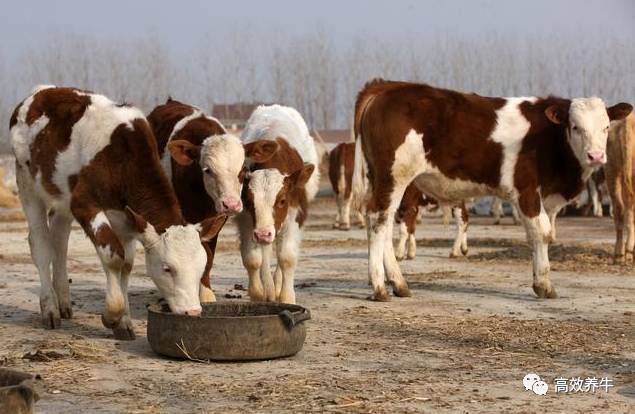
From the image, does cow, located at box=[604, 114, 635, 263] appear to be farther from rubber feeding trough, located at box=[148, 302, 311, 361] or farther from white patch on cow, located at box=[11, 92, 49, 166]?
white patch on cow, located at box=[11, 92, 49, 166]

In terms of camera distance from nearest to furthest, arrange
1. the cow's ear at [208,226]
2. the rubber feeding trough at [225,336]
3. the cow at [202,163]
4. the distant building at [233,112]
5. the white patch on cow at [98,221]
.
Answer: the rubber feeding trough at [225,336]
the cow's ear at [208,226]
the white patch on cow at [98,221]
the cow at [202,163]
the distant building at [233,112]

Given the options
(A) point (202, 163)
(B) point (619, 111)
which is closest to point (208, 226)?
(A) point (202, 163)

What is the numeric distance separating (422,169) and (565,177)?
177 centimetres

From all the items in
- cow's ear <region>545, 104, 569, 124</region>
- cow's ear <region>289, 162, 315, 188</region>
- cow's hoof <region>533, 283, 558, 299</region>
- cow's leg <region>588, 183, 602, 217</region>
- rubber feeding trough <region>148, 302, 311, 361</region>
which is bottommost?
cow's leg <region>588, 183, 602, 217</region>

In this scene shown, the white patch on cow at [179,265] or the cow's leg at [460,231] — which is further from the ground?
the white patch on cow at [179,265]

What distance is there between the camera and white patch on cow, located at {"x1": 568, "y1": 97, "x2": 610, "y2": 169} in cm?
1164

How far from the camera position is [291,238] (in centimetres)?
1048

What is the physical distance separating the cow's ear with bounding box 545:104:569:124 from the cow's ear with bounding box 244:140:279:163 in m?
3.51

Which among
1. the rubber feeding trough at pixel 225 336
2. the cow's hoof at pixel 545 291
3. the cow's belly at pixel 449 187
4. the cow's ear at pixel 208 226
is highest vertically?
the cow's belly at pixel 449 187

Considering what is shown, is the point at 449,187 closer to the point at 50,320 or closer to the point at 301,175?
the point at 301,175

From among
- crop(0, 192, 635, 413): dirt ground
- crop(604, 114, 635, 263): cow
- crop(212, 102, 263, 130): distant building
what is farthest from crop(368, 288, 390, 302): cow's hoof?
crop(212, 102, 263, 130): distant building

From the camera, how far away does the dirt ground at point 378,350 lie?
6488mm

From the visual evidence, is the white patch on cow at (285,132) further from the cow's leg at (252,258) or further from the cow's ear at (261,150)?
the cow's leg at (252,258)

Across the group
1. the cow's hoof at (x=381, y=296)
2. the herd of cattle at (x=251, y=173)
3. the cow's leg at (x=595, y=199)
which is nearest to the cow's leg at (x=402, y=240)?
the herd of cattle at (x=251, y=173)
